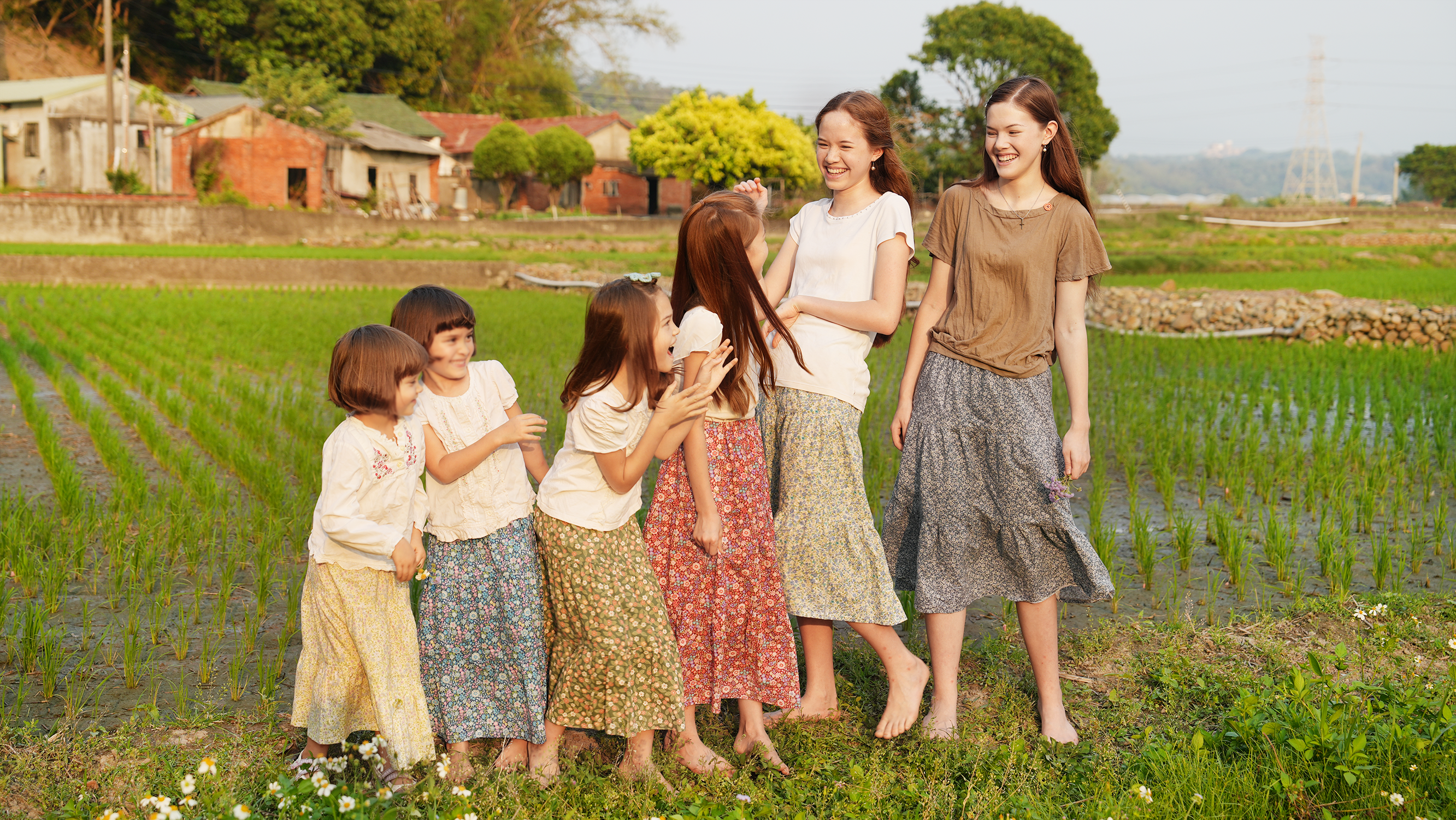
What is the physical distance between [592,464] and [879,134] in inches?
43.8

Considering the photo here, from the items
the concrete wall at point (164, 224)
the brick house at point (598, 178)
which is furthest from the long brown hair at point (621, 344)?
the brick house at point (598, 178)

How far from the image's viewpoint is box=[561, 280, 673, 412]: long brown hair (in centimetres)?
234

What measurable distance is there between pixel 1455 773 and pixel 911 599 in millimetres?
1780

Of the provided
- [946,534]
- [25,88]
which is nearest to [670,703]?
[946,534]

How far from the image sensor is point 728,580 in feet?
8.57

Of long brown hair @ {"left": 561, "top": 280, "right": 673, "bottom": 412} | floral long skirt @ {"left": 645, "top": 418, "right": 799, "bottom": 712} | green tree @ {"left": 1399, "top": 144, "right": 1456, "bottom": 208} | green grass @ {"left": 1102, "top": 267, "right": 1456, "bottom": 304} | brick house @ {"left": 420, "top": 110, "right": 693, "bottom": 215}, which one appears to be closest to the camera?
long brown hair @ {"left": 561, "top": 280, "right": 673, "bottom": 412}

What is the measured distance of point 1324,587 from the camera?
404 centimetres

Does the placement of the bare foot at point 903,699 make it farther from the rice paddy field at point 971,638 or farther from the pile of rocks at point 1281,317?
the pile of rocks at point 1281,317

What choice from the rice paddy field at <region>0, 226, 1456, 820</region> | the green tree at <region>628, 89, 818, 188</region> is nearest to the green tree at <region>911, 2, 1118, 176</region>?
the green tree at <region>628, 89, 818, 188</region>

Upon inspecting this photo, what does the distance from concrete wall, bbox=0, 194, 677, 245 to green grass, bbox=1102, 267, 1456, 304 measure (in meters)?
15.9

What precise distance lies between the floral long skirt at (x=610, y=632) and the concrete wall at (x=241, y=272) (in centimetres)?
1557

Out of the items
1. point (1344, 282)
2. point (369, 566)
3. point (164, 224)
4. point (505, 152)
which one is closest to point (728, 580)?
point (369, 566)

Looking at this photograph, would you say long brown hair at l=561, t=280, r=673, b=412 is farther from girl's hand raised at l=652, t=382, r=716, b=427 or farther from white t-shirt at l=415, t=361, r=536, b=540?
white t-shirt at l=415, t=361, r=536, b=540

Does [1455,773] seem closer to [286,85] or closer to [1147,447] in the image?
[1147,447]
